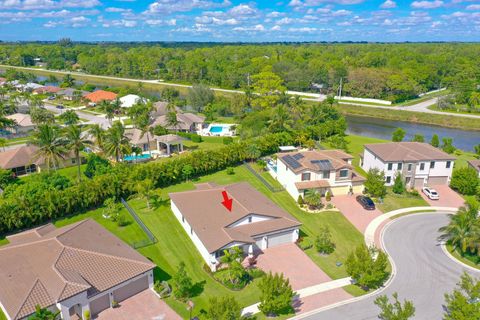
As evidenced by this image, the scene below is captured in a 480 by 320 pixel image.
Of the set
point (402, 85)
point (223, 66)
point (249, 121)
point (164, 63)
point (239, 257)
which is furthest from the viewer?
point (164, 63)

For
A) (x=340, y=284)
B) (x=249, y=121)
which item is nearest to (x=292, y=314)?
(x=340, y=284)

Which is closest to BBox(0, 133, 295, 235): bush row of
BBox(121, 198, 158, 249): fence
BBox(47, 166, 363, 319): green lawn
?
BBox(47, 166, 363, 319): green lawn

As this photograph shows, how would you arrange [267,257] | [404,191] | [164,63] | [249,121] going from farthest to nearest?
[164,63] < [249,121] < [404,191] < [267,257]

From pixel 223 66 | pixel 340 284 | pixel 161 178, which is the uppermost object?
pixel 223 66

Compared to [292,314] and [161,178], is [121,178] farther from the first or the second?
[292,314]

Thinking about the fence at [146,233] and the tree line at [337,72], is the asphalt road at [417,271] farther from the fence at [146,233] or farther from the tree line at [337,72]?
the tree line at [337,72]

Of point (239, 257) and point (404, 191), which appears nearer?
point (239, 257)

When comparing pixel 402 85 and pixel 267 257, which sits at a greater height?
pixel 402 85
